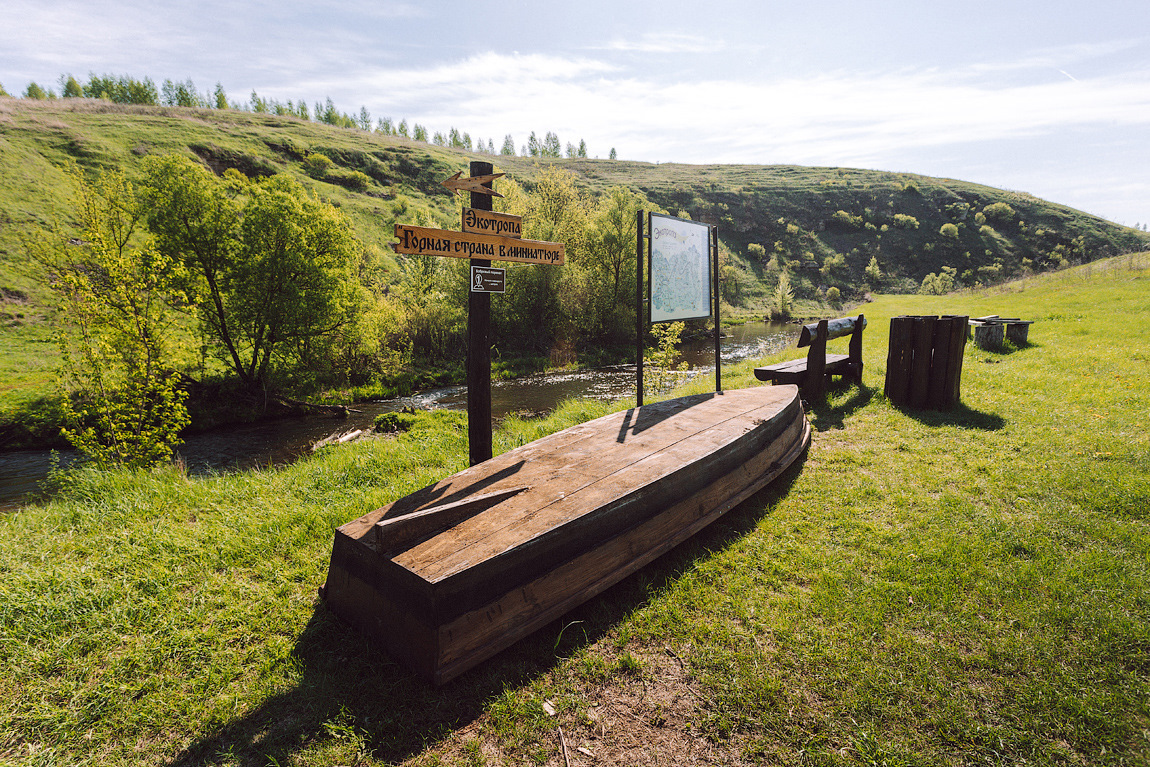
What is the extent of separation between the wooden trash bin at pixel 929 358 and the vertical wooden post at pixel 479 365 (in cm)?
587

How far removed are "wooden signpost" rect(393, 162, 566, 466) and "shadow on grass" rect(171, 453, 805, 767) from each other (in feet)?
6.95

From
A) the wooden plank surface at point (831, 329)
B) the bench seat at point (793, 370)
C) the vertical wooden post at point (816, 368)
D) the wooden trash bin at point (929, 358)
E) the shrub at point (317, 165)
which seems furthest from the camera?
the shrub at point (317, 165)

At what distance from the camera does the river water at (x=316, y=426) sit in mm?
9602

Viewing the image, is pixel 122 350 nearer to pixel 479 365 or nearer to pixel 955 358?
pixel 479 365

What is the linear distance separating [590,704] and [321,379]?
15.8 metres

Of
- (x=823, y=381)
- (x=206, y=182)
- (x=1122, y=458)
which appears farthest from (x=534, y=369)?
(x=1122, y=458)

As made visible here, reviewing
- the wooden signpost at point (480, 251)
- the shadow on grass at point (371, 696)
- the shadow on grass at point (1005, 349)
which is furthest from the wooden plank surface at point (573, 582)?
the shadow on grass at point (1005, 349)

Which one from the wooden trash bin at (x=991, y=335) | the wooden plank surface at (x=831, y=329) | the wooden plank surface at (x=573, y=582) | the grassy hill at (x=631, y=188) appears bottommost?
the wooden plank surface at (x=573, y=582)

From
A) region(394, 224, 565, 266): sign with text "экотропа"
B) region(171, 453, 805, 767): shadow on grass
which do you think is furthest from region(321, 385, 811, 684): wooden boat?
region(394, 224, 565, 266): sign with text "экотропа"

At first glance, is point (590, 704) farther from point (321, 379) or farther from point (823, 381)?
point (321, 379)

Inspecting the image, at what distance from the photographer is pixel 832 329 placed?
25.0 feet

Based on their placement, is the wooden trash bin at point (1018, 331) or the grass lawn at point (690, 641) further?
the wooden trash bin at point (1018, 331)

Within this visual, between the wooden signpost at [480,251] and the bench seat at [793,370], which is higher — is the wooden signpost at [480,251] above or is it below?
above

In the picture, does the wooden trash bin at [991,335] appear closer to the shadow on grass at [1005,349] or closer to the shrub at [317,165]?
the shadow on grass at [1005,349]
